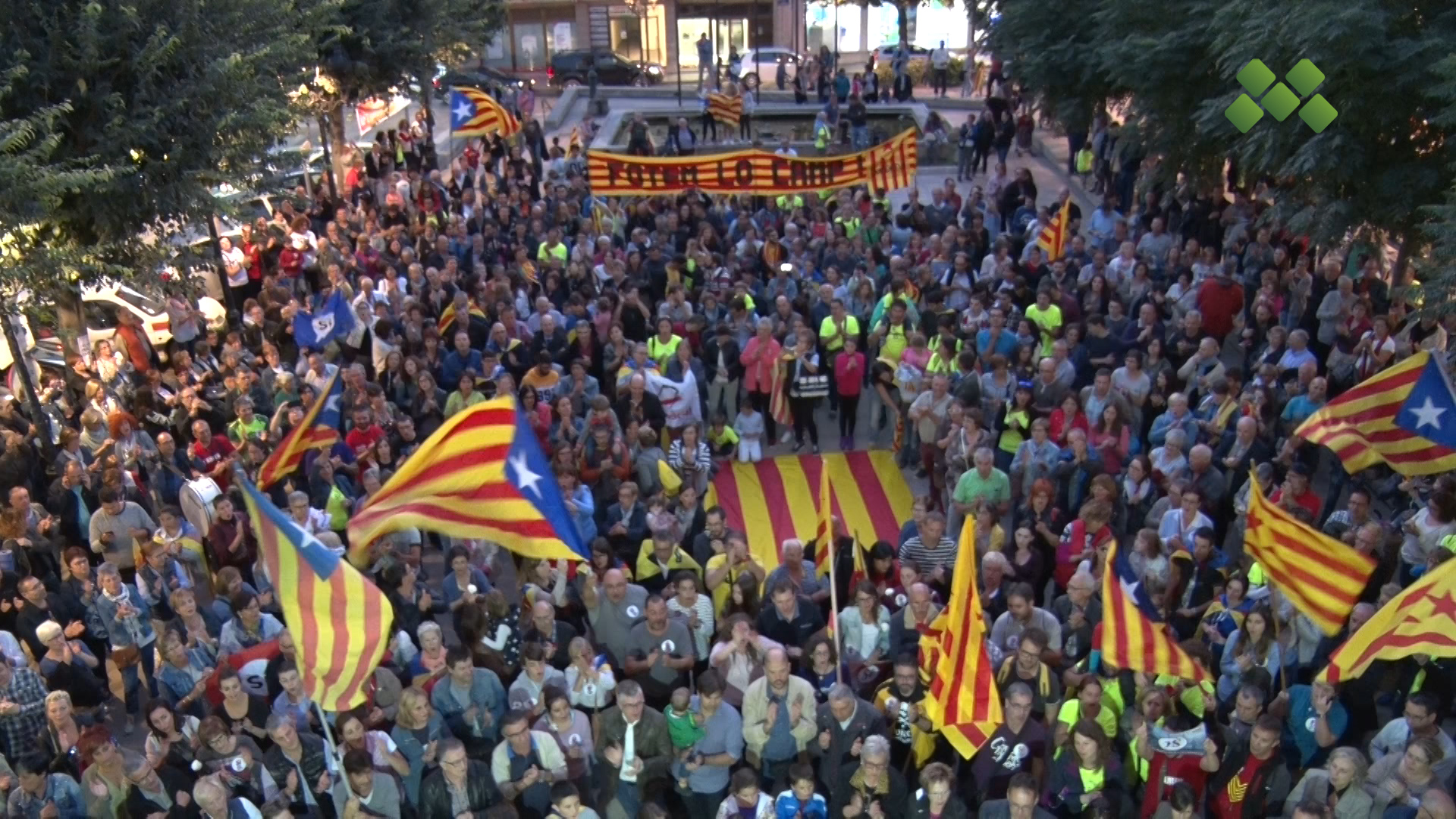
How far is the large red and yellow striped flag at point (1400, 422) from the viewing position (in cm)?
922

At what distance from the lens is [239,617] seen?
9047 mm

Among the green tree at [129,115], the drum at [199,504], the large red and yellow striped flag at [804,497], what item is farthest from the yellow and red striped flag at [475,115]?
the drum at [199,504]

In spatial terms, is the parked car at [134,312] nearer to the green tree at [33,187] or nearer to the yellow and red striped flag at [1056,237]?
the green tree at [33,187]

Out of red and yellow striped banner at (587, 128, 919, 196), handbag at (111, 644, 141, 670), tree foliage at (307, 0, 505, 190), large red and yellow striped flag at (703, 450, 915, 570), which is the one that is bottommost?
large red and yellow striped flag at (703, 450, 915, 570)

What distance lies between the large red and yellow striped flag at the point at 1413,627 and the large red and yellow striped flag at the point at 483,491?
428cm

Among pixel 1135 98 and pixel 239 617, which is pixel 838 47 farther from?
pixel 239 617

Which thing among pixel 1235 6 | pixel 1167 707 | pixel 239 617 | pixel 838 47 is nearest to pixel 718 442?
pixel 239 617

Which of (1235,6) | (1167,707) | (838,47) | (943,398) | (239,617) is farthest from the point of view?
(838,47)

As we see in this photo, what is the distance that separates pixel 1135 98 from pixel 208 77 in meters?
11.6

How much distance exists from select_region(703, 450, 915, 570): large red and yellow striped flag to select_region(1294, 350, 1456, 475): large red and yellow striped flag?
3.92 metres

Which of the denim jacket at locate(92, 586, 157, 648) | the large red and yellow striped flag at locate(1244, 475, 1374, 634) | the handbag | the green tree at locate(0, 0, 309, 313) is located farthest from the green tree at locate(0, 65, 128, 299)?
the large red and yellow striped flag at locate(1244, 475, 1374, 634)

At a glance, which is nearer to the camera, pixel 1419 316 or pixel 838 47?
pixel 1419 316

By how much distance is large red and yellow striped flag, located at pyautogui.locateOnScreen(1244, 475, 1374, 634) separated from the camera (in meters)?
7.90

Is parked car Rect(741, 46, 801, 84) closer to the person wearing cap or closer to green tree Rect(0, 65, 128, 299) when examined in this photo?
green tree Rect(0, 65, 128, 299)
